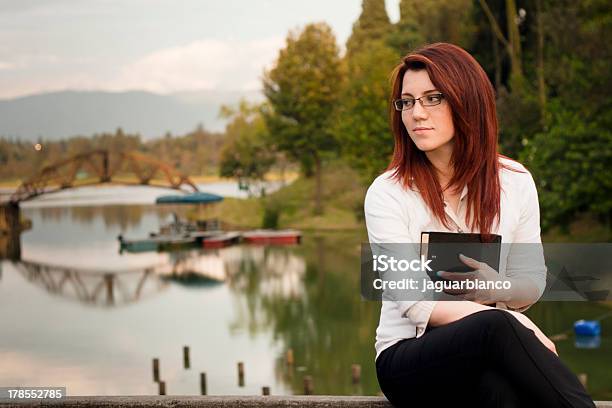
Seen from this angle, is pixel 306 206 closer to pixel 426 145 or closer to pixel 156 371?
pixel 156 371

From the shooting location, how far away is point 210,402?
2.60m

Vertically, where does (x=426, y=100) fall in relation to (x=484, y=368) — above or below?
above

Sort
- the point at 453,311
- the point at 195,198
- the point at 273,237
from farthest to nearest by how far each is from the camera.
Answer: the point at 195,198
the point at 273,237
the point at 453,311

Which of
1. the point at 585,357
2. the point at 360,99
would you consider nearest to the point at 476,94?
the point at 585,357

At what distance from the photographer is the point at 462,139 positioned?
2363mm

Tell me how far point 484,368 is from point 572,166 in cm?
1735

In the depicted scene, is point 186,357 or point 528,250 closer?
point 528,250

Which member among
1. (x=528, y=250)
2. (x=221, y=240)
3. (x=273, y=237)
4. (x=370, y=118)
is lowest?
(x=221, y=240)

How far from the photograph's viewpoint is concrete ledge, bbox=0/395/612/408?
255cm

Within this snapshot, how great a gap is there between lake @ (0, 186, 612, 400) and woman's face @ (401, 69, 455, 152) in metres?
12.4

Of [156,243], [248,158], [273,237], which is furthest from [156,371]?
[248,158]

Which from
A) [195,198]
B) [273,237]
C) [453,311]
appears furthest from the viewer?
[195,198]

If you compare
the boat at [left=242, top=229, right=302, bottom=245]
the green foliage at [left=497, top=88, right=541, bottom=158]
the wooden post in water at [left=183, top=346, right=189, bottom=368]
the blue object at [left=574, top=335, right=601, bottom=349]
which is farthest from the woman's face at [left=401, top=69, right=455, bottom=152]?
the boat at [left=242, top=229, right=302, bottom=245]

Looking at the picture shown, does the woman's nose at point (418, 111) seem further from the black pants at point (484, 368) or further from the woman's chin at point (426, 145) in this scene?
the black pants at point (484, 368)
